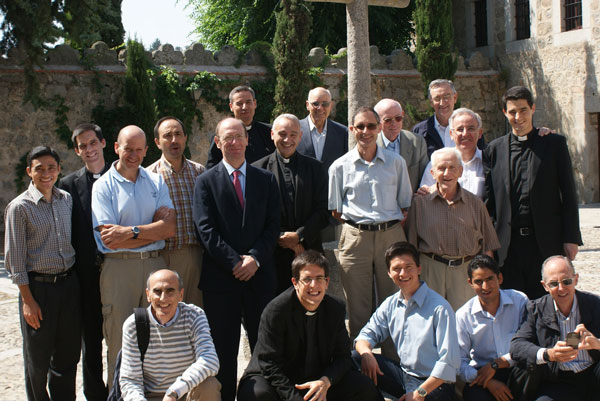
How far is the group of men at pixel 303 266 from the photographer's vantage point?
3.56 meters

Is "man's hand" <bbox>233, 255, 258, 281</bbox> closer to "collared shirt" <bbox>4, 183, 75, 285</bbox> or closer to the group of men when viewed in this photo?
the group of men

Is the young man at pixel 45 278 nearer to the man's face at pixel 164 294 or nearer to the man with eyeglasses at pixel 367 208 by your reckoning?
the man's face at pixel 164 294

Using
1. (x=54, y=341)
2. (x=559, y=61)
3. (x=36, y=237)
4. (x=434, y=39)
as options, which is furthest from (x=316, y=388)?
(x=559, y=61)

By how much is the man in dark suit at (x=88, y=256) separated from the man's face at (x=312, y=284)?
131cm

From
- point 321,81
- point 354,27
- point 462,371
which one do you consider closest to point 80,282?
point 462,371

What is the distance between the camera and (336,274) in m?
5.36

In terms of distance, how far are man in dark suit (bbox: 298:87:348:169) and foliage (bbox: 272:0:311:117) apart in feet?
28.0

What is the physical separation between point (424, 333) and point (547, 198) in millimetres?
1319

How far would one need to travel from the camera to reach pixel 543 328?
3.59 meters

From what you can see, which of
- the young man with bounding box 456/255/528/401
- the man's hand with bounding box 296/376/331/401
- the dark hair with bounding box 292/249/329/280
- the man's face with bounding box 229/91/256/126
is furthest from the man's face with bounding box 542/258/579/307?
the man's face with bounding box 229/91/256/126

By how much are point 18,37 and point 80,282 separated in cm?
856

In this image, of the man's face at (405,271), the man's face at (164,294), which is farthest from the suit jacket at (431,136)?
the man's face at (164,294)

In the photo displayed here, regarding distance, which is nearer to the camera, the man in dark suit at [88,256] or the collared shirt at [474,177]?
the man in dark suit at [88,256]

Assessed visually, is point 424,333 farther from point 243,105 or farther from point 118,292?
point 243,105
